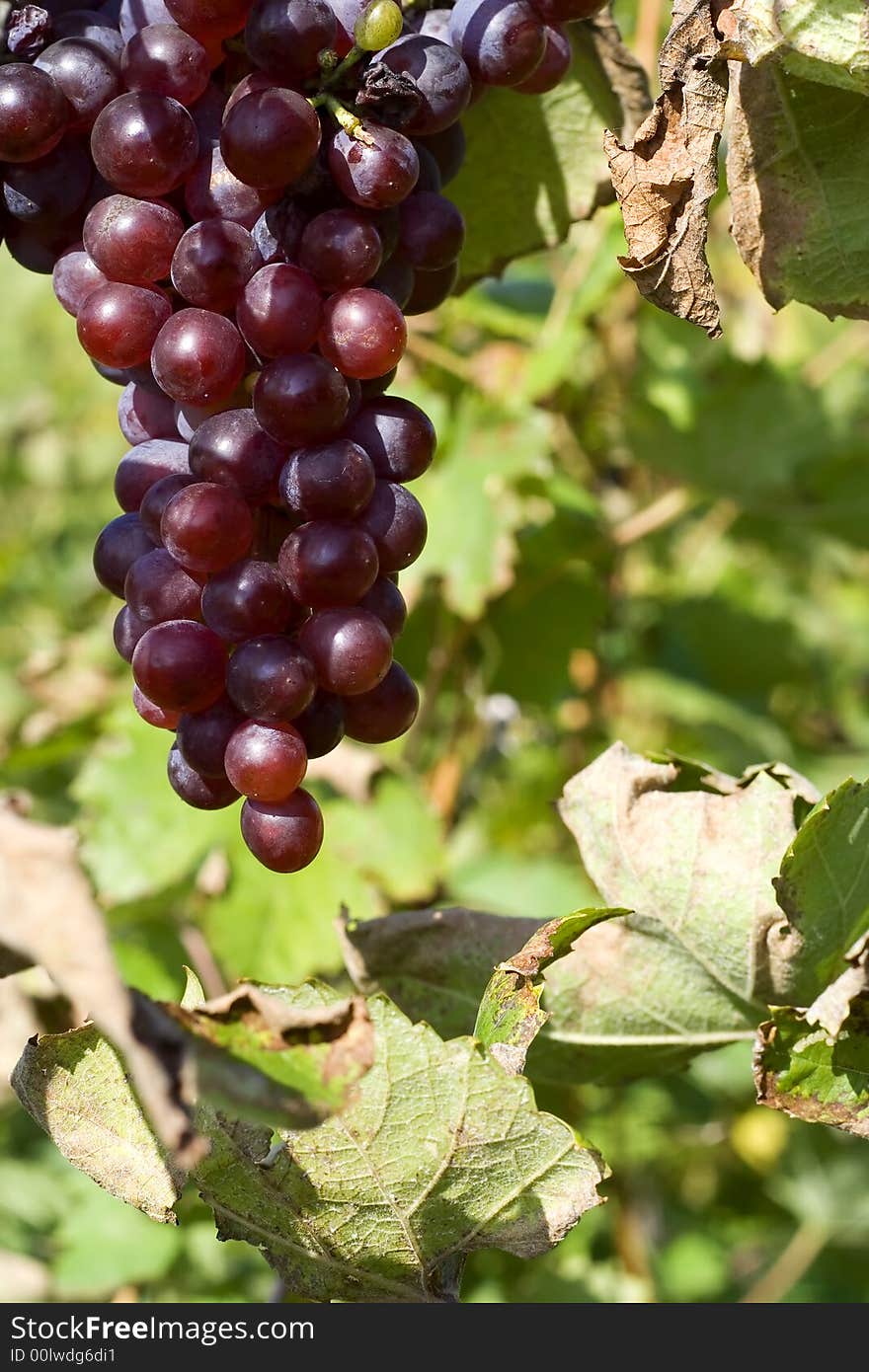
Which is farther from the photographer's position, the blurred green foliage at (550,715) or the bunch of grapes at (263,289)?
the blurred green foliage at (550,715)

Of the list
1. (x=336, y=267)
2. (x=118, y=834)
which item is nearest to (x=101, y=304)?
(x=336, y=267)

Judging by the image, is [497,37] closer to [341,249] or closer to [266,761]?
[341,249]

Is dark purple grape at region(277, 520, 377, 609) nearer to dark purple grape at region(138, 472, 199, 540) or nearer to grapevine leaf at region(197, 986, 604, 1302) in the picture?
dark purple grape at region(138, 472, 199, 540)

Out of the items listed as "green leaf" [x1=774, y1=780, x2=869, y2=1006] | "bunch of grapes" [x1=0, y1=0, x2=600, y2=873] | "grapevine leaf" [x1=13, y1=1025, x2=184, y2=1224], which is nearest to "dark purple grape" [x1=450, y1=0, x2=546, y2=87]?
"bunch of grapes" [x1=0, y1=0, x2=600, y2=873]

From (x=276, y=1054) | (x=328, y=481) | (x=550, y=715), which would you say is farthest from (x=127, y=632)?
(x=550, y=715)

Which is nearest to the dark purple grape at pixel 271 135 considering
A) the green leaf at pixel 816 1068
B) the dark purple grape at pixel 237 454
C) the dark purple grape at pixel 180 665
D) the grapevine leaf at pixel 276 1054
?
the dark purple grape at pixel 237 454

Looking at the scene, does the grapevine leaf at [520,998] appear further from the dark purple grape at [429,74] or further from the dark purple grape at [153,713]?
the dark purple grape at [429,74]
